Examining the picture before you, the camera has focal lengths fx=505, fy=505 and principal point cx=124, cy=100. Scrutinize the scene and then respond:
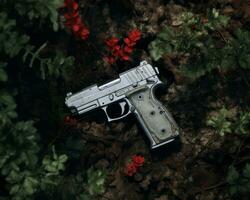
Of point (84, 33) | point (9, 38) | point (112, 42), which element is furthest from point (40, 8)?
point (112, 42)

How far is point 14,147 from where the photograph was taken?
4074mm

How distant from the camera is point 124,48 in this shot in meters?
4.93

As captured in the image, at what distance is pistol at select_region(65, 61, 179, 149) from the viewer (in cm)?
488

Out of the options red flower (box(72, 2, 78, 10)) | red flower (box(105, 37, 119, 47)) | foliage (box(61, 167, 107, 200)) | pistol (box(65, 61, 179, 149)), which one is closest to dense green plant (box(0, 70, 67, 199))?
foliage (box(61, 167, 107, 200))

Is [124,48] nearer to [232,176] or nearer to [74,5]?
[74,5]

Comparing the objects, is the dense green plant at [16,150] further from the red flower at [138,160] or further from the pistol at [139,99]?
the red flower at [138,160]

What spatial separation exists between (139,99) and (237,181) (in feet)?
3.99

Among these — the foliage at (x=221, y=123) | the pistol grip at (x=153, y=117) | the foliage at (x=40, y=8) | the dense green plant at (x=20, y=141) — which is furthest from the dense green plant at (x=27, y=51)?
the foliage at (x=221, y=123)

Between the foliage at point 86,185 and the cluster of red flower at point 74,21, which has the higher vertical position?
the cluster of red flower at point 74,21

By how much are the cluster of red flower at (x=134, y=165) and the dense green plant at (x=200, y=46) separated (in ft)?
3.10

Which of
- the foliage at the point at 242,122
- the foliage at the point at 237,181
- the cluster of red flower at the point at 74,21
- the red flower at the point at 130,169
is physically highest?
the cluster of red flower at the point at 74,21

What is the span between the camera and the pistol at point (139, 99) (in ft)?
16.0

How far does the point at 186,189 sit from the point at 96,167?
93 cm

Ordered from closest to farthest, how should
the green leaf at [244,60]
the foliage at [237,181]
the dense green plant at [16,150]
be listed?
the dense green plant at [16,150] < the green leaf at [244,60] < the foliage at [237,181]
